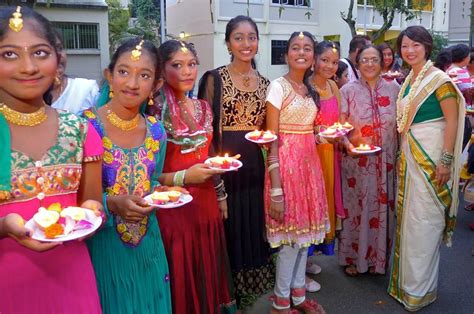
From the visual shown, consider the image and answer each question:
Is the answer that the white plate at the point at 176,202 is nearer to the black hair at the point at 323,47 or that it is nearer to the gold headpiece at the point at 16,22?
the gold headpiece at the point at 16,22

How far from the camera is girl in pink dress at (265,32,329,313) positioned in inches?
117

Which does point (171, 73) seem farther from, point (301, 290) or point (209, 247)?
point (301, 290)

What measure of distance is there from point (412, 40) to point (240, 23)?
4.37ft

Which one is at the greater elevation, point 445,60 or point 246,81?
point 445,60

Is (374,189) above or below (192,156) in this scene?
below

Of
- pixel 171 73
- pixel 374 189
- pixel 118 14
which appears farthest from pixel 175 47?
pixel 118 14

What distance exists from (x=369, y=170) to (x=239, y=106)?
1.49 meters

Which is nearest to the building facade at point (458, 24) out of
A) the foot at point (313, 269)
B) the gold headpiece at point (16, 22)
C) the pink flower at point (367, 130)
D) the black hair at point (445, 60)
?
the black hair at point (445, 60)

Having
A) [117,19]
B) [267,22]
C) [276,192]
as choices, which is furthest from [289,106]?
[117,19]

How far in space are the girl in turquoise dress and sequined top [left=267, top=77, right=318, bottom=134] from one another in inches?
40.2

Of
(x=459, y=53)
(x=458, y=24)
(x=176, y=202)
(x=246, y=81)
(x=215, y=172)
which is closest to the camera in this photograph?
(x=176, y=202)

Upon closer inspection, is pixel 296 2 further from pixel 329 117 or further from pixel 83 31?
pixel 329 117

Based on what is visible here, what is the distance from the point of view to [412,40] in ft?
10.6

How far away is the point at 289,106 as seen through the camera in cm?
299
